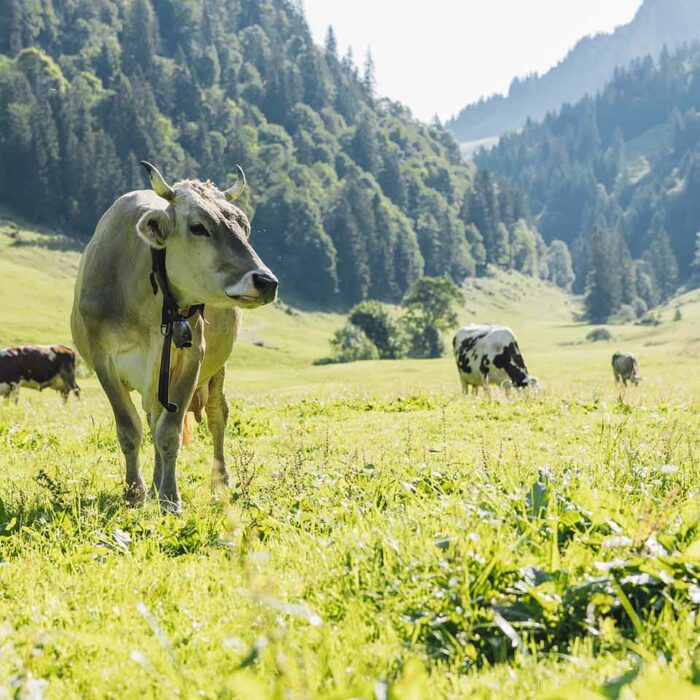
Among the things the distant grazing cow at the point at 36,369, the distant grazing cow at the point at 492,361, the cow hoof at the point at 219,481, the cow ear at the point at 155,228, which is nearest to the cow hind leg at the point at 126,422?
the cow hoof at the point at 219,481

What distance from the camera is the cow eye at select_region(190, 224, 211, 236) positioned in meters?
7.13

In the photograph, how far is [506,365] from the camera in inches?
944

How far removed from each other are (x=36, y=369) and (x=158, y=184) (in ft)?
89.2

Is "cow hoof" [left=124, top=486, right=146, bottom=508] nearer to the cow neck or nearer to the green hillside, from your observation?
the cow neck

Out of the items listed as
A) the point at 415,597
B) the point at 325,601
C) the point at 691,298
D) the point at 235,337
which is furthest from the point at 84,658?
the point at 691,298

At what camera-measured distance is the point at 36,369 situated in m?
31.7

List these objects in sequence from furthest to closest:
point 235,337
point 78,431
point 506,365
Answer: point 506,365 < point 78,431 < point 235,337

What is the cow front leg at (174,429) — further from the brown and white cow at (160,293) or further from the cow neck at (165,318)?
the cow neck at (165,318)

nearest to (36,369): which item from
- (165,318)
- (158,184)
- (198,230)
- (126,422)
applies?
(126,422)

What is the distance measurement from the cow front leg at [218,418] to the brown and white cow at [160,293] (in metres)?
0.38

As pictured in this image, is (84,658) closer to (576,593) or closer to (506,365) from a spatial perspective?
(576,593)

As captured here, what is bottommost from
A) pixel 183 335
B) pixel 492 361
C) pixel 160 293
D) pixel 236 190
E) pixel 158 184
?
pixel 492 361

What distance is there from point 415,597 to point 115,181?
531 feet

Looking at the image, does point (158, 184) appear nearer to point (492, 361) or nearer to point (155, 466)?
point (155, 466)
